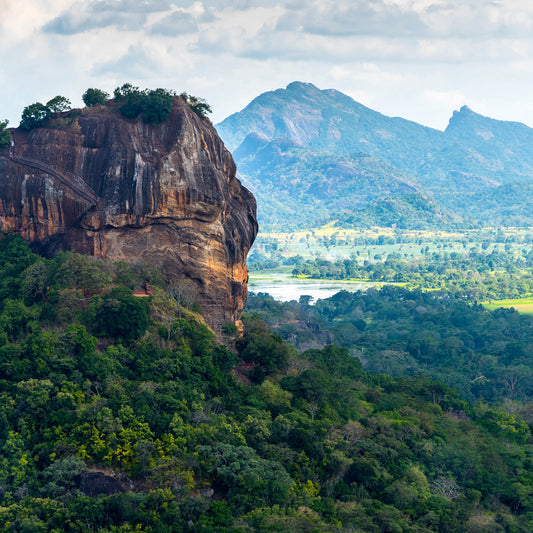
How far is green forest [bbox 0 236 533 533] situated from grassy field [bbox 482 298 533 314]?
177ft

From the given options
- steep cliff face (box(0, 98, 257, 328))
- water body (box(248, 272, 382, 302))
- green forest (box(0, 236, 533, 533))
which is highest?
steep cliff face (box(0, 98, 257, 328))

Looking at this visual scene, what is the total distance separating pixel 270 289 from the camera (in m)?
118

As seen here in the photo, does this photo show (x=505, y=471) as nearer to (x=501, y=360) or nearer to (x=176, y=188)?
(x=176, y=188)

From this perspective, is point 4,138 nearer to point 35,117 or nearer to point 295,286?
point 35,117

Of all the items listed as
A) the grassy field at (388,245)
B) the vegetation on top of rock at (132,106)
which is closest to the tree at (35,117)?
the vegetation on top of rock at (132,106)

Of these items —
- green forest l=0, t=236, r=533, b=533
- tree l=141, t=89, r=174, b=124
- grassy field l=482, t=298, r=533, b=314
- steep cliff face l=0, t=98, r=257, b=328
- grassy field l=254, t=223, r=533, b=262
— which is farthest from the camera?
grassy field l=254, t=223, r=533, b=262

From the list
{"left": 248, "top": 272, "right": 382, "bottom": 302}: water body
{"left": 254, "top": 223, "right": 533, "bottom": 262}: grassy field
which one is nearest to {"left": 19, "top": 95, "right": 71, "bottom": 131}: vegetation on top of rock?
{"left": 248, "top": 272, "right": 382, "bottom": 302}: water body

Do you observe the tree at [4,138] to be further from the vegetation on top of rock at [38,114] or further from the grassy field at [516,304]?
the grassy field at [516,304]

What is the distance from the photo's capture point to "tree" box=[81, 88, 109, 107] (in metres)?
43.0

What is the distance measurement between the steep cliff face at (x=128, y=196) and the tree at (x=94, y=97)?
360 centimetres

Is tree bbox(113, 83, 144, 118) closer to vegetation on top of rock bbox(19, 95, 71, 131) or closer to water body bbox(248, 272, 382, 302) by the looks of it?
vegetation on top of rock bbox(19, 95, 71, 131)

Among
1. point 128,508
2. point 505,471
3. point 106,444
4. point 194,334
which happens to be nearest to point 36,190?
point 194,334

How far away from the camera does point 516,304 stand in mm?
100062

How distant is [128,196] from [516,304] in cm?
7589
